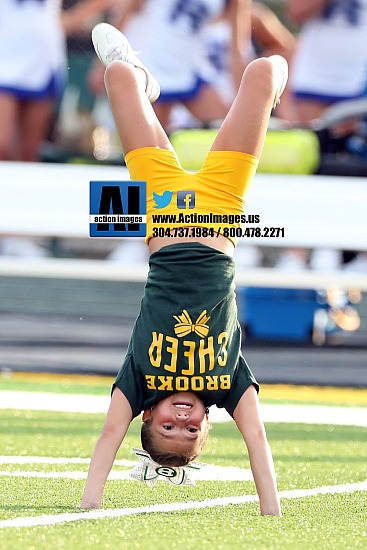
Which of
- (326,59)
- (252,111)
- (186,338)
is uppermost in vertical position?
(326,59)

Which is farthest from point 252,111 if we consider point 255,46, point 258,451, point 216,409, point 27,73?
point 255,46

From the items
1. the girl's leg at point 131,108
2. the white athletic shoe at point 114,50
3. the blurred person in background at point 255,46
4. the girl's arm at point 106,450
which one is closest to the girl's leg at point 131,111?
the girl's leg at point 131,108

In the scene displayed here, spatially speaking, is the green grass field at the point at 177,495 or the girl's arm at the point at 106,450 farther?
the girl's arm at the point at 106,450

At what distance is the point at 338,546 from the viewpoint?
356cm

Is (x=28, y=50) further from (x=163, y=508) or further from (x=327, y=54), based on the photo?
(x=163, y=508)

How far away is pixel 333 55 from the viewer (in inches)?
392

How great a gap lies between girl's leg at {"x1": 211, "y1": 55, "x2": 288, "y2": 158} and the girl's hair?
107 cm

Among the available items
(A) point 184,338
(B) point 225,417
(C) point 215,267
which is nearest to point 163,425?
(A) point 184,338

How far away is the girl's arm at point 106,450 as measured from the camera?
4.05 m

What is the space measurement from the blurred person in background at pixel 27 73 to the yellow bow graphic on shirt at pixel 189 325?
5.95 meters

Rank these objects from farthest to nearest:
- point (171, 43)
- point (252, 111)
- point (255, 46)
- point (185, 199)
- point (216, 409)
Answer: point (255, 46) < point (171, 43) < point (216, 409) < point (252, 111) < point (185, 199)

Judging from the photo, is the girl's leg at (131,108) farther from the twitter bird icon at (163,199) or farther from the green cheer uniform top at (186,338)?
the green cheer uniform top at (186,338)

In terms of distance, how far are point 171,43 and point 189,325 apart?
20.8ft

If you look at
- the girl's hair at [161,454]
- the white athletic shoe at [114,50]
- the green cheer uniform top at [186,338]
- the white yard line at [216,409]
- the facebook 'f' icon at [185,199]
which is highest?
the white athletic shoe at [114,50]
